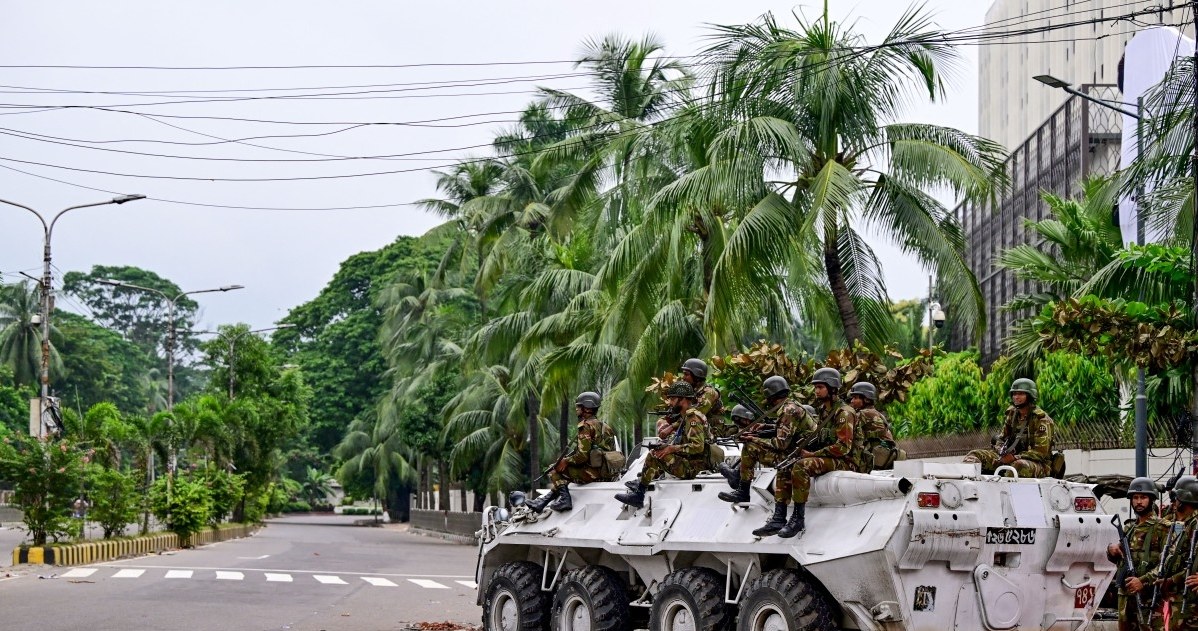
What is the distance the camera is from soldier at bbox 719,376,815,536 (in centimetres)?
1167

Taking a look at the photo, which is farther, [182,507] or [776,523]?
[182,507]

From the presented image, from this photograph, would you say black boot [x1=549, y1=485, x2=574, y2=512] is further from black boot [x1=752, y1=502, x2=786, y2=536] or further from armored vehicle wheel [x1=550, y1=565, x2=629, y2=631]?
black boot [x1=752, y1=502, x2=786, y2=536]

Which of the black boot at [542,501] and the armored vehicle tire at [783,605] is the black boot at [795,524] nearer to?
the armored vehicle tire at [783,605]

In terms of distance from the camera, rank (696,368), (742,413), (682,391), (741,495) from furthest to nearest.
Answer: (696,368) < (682,391) < (742,413) < (741,495)

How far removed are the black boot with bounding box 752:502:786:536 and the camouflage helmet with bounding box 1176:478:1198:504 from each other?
2748 millimetres

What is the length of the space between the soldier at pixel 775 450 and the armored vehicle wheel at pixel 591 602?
6.12 ft

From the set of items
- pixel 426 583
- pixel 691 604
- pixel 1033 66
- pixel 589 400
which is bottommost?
pixel 426 583

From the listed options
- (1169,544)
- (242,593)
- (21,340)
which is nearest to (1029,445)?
(1169,544)

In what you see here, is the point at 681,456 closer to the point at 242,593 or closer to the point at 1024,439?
the point at 1024,439

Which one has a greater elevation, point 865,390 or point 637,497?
point 865,390

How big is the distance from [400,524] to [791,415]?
64.4 metres

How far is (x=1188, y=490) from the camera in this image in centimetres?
1089

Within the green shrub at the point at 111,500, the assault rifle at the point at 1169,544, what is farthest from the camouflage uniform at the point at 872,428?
the green shrub at the point at 111,500

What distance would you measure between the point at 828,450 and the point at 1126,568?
227 centimetres
